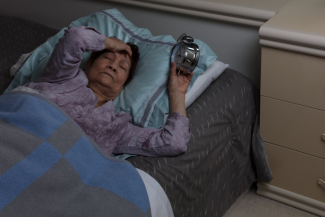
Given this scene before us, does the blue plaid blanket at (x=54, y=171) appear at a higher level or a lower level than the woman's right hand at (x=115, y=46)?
lower

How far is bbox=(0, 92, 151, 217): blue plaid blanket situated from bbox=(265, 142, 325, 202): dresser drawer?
798 millimetres

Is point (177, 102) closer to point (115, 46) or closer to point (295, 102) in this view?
point (115, 46)

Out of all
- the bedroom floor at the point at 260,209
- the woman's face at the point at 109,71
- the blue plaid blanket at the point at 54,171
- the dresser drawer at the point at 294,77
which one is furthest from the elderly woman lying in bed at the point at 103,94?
the bedroom floor at the point at 260,209

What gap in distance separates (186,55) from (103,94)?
0.39 m

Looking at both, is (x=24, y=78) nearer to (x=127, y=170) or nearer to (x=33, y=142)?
(x=33, y=142)

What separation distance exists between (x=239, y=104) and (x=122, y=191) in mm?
731

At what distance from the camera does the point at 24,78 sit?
5.08ft

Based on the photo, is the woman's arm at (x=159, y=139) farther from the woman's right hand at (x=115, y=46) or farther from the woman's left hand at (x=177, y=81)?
the woman's right hand at (x=115, y=46)

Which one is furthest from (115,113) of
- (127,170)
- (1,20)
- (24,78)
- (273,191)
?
(1,20)

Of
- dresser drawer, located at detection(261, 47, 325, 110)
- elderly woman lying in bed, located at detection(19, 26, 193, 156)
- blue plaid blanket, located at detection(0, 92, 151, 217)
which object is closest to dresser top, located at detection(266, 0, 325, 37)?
dresser drawer, located at detection(261, 47, 325, 110)

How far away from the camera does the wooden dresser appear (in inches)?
48.3

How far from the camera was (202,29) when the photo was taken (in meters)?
1.70

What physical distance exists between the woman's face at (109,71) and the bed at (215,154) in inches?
12.7

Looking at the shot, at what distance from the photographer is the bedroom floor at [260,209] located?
5.27 ft
